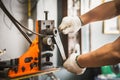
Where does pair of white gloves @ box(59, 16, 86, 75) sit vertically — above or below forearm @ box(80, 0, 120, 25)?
below

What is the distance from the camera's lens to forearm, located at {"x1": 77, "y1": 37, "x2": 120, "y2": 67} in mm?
1213

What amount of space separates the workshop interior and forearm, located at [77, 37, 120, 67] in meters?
0.26

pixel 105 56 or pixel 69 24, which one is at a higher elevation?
pixel 69 24

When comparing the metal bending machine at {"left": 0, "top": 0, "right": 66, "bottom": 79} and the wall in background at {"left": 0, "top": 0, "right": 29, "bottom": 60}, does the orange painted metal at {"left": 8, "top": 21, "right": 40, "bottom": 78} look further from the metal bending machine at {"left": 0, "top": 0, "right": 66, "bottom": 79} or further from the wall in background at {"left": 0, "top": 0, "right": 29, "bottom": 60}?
the wall in background at {"left": 0, "top": 0, "right": 29, "bottom": 60}

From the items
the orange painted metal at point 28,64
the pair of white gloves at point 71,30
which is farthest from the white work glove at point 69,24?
the orange painted metal at point 28,64

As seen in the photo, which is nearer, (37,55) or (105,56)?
(105,56)

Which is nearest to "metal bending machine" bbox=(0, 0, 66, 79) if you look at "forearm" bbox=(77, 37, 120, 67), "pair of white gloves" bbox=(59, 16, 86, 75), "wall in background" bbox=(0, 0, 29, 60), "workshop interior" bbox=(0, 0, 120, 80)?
"workshop interior" bbox=(0, 0, 120, 80)

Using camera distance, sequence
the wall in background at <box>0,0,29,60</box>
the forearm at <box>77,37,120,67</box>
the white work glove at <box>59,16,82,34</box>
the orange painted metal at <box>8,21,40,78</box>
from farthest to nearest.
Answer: the wall in background at <box>0,0,29,60</box> → the white work glove at <box>59,16,82,34</box> → the orange painted metal at <box>8,21,40,78</box> → the forearm at <box>77,37,120,67</box>

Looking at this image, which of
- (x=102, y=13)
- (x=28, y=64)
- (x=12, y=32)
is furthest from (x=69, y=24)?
(x=12, y=32)

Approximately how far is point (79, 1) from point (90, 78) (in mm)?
929

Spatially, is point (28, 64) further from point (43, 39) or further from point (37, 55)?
point (43, 39)

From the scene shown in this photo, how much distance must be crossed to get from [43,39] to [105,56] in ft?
1.46

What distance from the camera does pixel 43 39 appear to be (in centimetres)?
148

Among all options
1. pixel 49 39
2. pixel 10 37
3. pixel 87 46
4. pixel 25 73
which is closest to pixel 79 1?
pixel 87 46
